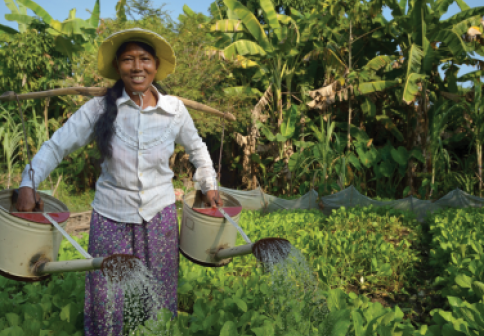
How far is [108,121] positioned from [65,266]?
0.68m

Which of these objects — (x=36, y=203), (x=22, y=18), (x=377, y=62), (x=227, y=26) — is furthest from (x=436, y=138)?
(x=22, y=18)

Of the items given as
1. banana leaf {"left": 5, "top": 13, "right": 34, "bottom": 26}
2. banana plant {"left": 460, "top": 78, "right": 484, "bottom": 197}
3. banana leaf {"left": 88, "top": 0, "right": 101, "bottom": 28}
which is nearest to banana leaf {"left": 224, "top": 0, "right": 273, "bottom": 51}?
banana leaf {"left": 88, "top": 0, "right": 101, "bottom": 28}

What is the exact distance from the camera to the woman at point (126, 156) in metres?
1.83

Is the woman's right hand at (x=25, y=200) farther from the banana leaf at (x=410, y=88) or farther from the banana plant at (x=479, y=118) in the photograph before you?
the banana plant at (x=479, y=118)

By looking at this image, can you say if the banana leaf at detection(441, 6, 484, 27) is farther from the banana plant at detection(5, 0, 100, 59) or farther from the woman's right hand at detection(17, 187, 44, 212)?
the woman's right hand at detection(17, 187, 44, 212)

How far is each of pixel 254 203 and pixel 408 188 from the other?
3895 mm

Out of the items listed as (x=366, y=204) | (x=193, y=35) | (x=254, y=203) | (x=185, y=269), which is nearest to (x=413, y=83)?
(x=366, y=204)

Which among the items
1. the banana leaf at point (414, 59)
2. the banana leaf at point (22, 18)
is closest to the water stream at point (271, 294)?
the banana leaf at point (414, 59)

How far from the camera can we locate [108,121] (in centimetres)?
183

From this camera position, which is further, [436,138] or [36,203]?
[436,138]

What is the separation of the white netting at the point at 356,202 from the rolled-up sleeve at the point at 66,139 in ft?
16.3

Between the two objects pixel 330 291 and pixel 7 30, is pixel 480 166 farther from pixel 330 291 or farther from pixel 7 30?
pixel 7 30

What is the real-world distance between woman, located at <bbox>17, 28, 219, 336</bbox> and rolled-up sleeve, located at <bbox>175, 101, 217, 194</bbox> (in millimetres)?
132

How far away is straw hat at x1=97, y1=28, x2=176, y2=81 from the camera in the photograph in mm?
1831
